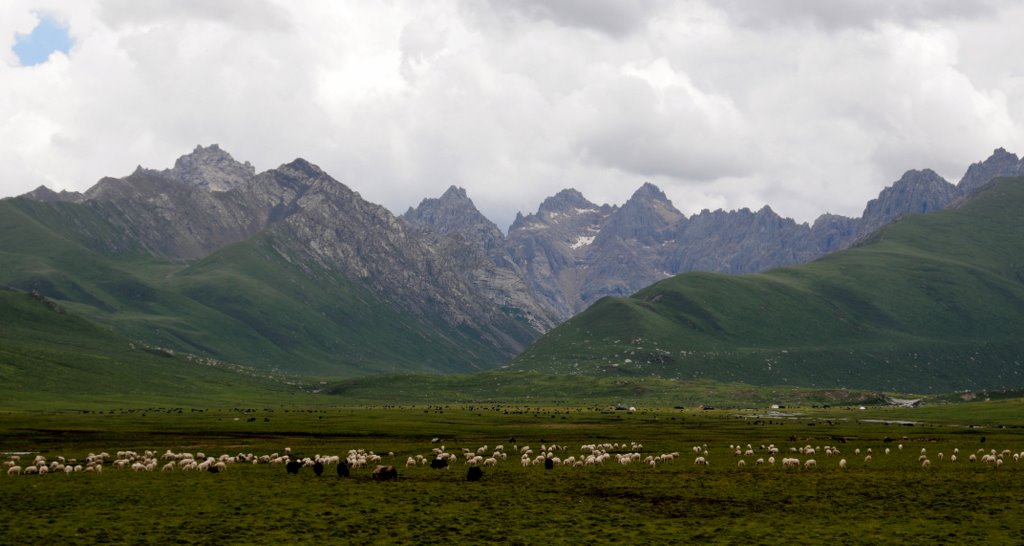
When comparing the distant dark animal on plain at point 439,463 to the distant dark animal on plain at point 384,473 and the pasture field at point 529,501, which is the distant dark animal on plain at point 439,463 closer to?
the pasture field at point 529,501

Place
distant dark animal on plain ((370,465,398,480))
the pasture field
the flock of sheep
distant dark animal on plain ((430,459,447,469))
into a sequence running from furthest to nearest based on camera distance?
distant dark animal on plain ((430,459,447,469)) → the flock of sheep → distant dark animal on plain ((370,465,398,480)) → the pasture field

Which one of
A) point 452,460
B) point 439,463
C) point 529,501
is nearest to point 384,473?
point 439,463

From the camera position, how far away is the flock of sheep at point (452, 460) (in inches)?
3063

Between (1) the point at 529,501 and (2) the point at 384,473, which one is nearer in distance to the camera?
(1) the point at 529,501

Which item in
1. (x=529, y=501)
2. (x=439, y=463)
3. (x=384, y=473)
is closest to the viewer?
(x=529, y=501)

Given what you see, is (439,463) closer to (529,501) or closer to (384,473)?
(384,473)

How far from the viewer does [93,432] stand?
127 meters

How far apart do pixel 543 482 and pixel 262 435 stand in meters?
70.8

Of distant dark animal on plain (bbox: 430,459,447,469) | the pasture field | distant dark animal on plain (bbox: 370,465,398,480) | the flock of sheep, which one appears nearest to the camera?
the pasture field

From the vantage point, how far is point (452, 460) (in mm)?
88812

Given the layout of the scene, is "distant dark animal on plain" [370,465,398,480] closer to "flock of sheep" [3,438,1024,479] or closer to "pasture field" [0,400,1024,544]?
"flock of sheep" [3,438,1024,479]

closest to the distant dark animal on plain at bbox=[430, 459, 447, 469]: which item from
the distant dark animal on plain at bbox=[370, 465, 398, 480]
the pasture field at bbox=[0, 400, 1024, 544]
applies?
the pasture field at bbox=[0, 400, 1024, 544]

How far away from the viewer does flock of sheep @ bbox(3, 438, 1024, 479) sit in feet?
255

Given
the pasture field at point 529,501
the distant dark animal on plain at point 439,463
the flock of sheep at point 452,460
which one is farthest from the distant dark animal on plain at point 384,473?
the distant dark animal on plain at point 439,463
